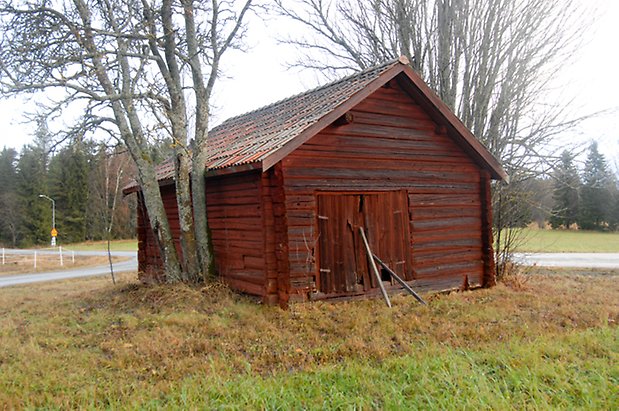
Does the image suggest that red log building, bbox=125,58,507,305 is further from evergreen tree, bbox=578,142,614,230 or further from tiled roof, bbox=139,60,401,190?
evergreen tree, bbox=578,142,614,230

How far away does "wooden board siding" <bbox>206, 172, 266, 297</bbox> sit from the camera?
30.7ft

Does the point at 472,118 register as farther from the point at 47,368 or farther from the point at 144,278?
the point at 47,368

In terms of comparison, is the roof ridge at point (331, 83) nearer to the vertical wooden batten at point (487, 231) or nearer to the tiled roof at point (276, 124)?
the tiled roof at point (276, 124)

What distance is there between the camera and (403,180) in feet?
35.1

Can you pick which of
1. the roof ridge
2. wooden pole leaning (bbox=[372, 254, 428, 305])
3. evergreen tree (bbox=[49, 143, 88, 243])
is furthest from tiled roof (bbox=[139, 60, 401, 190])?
evergreen tree (bbox=[49, 143, 88, 243])

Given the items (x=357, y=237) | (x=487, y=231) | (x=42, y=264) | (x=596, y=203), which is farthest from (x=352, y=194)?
(x=596, y=203)

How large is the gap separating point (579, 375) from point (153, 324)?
620 cm

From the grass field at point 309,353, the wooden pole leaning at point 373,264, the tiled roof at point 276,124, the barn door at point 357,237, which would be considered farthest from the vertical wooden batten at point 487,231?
the tiled roof at point 276,124

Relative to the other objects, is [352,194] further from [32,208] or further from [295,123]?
[32,208]

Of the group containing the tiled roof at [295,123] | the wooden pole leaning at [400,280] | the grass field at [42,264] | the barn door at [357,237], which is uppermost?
the tiled roof at [295,123]

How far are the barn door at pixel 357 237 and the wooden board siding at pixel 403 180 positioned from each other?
0.21 meters

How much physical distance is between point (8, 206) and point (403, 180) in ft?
187

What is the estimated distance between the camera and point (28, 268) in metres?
28.7

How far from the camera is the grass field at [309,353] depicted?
199 inches
